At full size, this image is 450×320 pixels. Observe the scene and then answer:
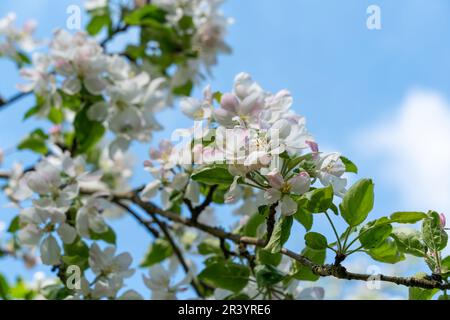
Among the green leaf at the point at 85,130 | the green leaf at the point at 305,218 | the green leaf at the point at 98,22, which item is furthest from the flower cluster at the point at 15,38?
the green leaf at the point at 305,218

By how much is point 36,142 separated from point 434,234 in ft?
4.87

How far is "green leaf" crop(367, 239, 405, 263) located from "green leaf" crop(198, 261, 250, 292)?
0.35m

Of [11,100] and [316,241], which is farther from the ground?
[11,100]

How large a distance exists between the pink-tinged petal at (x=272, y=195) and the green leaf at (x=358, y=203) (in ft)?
0.37

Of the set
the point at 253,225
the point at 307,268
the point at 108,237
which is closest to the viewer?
the point at 307,268

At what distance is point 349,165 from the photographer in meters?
1.21

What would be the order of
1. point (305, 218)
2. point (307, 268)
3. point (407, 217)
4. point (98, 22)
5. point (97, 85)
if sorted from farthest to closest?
1. point (98, 22)
2. point (97, 85)
3. point (307, 268)
4. point (305, 218)
5. point (407, 217)

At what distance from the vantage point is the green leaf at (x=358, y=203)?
1.08 m

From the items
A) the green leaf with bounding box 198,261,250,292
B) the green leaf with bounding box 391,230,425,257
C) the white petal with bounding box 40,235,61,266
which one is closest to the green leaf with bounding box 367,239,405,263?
the green leaf with bounding box 391,230,425,257

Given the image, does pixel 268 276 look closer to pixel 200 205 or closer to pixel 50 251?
pixel 200 205

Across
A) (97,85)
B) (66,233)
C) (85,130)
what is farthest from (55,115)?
(66,233)

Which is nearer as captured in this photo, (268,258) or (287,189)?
(287,189)

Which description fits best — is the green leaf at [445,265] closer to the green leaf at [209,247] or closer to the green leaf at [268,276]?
the green leaf at [268,276]

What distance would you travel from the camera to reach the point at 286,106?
1.25 metres
